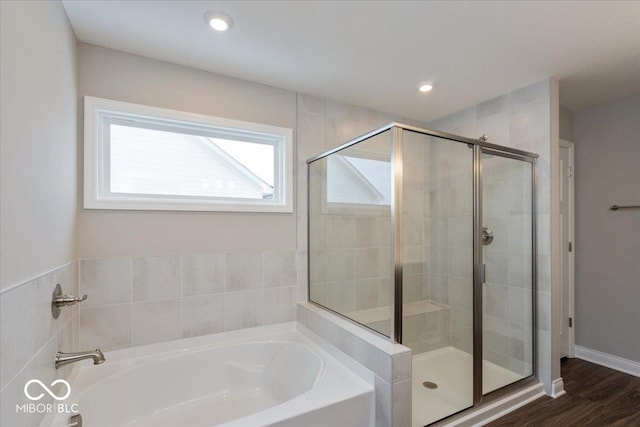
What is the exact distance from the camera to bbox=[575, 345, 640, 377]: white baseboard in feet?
8.21

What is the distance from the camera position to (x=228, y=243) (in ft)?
7.36

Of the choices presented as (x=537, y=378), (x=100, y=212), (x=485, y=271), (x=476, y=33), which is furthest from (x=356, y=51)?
(x=537, y=378)

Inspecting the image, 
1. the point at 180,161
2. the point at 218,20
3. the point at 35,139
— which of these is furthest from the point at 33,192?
the point at 218,20

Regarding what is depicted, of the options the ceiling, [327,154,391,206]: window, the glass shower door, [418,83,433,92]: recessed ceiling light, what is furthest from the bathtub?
[418,83,433,92]: recessed ceiling light

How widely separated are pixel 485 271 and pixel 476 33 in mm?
1576

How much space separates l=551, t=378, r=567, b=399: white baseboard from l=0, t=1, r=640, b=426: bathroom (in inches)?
0.6

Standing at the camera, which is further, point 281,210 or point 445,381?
point 281,210

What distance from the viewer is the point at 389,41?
1.83 metres

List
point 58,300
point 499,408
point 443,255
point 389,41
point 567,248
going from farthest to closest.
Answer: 1. point 567,248
2. point 443,255
3. point 499,408
4. point 389,41
5. point 58,300

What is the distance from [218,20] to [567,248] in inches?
136

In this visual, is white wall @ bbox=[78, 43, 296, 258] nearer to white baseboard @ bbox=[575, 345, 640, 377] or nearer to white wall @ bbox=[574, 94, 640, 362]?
white wall @ bbox=[574, 94, 640, 362]

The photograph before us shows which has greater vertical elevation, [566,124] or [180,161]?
[566,124]

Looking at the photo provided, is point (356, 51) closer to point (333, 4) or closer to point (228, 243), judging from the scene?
point (333, 4)

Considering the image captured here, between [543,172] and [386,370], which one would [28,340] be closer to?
[386,370]
